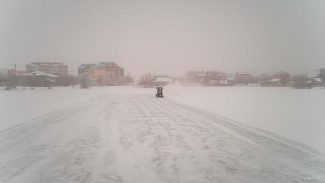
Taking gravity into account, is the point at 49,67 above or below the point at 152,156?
above

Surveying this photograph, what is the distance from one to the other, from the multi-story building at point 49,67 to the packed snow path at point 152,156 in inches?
1809

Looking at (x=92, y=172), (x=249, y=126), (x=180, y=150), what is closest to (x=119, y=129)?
(x=180, y=150)

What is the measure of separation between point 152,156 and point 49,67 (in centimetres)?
5535

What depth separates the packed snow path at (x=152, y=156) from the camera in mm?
4102

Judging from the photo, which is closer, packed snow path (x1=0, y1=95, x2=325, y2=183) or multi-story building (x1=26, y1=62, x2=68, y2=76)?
packed snow path (x1=0, y1=95, x2=325, y2=183)

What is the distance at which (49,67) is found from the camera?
2110 inches

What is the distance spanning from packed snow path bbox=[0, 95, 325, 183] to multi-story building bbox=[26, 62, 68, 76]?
45936 mm

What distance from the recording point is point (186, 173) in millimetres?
4227

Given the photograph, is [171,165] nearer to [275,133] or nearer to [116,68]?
[275,133]

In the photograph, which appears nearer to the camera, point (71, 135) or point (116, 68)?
point (71, 135)

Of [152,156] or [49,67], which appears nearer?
[152,156]

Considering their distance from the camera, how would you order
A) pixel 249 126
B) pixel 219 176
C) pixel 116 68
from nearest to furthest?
pixel 219 176 < pixel 249 126 < pixel 116 68

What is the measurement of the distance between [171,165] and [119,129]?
4.26m

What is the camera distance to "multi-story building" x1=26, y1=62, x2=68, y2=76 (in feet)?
159
